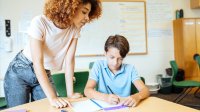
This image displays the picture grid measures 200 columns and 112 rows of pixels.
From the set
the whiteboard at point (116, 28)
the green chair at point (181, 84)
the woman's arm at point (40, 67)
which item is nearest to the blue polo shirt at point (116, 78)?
the woman's arm at point (40, 67)

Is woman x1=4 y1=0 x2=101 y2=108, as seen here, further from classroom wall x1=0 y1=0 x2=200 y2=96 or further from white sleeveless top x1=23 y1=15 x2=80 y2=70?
classroom wall x1=0 y1=0 x2=200 y2=96

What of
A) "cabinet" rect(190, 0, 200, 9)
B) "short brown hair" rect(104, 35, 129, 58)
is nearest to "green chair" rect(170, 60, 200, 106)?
"cabinet" rect(190, 0, 200, 9)

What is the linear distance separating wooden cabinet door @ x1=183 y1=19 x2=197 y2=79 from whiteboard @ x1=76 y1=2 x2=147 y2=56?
0.70 metres

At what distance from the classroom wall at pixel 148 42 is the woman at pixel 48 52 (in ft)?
8.22

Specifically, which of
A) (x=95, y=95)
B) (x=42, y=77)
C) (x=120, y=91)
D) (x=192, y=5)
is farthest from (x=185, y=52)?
(x=42, y=77)

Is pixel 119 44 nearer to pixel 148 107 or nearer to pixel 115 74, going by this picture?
pixel 115 74

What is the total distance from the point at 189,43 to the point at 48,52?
3317 mm

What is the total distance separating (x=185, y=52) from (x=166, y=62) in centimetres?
42

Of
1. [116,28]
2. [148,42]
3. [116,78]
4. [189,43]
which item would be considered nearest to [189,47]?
[189,43]

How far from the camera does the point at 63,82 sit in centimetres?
193

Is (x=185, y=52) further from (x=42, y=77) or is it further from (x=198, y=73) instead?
(x=42, y=77)

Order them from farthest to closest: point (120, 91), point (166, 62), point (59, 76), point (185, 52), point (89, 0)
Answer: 1. point (166, 62)
2. point (185, 52)
3. point (59, 76)
4. point (120, 91)
5. point (89, 0)

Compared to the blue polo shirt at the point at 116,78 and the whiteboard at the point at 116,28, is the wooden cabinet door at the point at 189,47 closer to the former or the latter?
the whiteboard at the point at 116,28

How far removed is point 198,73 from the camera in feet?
14.0
